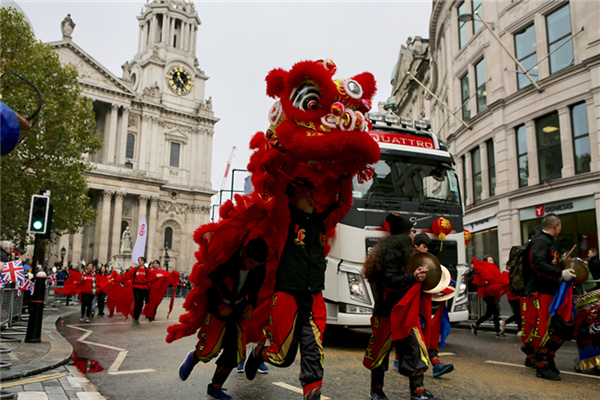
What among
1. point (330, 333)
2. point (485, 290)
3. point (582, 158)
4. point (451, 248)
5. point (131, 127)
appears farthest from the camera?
point (131, 127)

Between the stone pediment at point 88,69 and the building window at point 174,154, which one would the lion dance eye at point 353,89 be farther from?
the building window at point 174,154

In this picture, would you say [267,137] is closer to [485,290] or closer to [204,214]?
[485,290]

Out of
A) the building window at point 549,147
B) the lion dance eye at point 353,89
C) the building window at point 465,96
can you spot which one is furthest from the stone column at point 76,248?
the lion dance eye at point 353,89

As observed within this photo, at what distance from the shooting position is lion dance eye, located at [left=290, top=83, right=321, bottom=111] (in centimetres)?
399

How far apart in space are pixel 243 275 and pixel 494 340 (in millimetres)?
7894

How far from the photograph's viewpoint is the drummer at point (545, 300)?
593 centimetres

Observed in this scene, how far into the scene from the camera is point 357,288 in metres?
7.57

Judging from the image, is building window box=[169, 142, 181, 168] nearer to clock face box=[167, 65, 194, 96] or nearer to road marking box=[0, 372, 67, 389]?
clock face box=[167, 65, 194, 96]

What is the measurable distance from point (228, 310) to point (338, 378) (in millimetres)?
1862

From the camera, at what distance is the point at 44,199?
28.4 feet

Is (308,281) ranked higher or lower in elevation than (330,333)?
higher

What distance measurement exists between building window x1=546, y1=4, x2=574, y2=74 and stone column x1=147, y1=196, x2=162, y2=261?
47.4 meters

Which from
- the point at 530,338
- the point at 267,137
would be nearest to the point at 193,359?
the point at 267,137

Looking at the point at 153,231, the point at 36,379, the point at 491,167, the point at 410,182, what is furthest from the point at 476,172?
the point at 153,231
